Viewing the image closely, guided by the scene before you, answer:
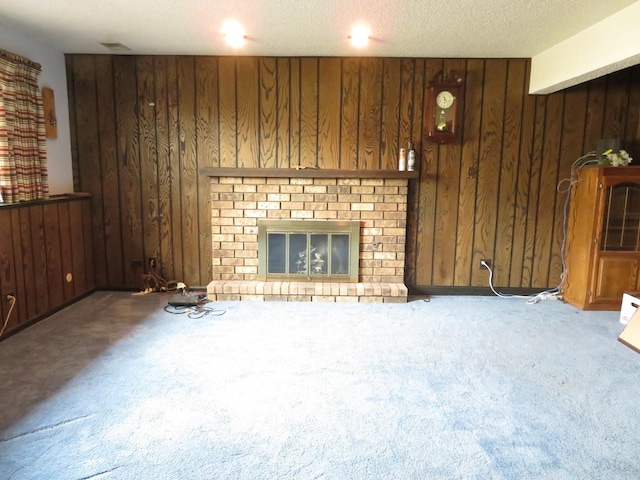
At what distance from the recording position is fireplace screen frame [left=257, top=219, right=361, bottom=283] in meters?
4.19

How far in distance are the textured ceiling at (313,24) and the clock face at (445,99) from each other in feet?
1.10

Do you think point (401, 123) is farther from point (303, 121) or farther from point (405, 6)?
point (405, 6)

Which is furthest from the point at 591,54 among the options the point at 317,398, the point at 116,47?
the point at 116,47

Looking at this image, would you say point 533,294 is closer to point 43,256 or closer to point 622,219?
point 622,219

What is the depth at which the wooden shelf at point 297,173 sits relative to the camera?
405 cm

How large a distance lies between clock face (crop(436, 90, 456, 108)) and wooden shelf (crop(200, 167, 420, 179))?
679mm

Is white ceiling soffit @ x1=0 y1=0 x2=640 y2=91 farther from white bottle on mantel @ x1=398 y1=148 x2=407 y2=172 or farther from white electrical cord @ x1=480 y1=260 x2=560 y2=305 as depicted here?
white electrical cord @ x1=480 y1=260 x2=560 y2=305

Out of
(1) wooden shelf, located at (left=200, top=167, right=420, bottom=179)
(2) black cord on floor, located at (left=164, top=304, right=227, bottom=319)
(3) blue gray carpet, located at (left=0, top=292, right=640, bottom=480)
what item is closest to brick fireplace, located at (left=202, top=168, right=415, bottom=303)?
(1) wooden shelf, located at (left=200, top=167, right=420, bottom=179)

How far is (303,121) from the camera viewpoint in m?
4.17

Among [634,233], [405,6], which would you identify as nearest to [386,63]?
[405,6]

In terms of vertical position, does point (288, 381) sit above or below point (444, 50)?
below

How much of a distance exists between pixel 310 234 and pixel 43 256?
225 cm

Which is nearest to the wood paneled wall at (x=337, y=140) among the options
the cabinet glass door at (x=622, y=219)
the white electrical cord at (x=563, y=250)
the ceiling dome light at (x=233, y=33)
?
the white electrical cord at (x=563, y=250)

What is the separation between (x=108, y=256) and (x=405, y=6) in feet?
11.5
